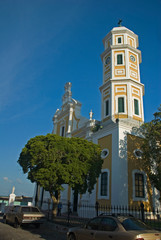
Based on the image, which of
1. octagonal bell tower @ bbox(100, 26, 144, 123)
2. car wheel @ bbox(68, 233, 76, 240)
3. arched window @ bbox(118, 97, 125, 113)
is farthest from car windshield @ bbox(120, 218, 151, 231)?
arched window @ bbox(118, 97, 125, 113)

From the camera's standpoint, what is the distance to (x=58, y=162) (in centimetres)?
1250

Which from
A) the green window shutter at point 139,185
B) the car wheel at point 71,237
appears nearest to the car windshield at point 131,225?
the car wheel at point 71,237

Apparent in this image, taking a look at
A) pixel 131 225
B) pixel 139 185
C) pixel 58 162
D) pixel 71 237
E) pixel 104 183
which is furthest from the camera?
pixel 104 183

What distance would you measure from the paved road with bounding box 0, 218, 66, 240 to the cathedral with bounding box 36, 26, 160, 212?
5.51m

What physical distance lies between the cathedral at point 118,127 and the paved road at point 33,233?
18.1 feet

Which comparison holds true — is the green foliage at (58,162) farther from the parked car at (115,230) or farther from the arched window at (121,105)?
the arched window at (121,105)

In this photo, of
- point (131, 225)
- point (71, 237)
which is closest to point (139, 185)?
point (71, 237)

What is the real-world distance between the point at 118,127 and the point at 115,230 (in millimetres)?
12302

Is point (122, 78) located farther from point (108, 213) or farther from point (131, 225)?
point (131, 225)

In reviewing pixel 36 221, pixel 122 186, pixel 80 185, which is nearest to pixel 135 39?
pixel 122 186

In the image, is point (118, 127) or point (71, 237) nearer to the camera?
point (71, 237)

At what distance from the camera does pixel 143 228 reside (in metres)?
5.86

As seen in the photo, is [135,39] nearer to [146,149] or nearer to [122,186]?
[146,149]

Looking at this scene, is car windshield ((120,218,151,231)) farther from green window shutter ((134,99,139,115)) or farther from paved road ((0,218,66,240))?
green window shutter ((134,99,139,115))
